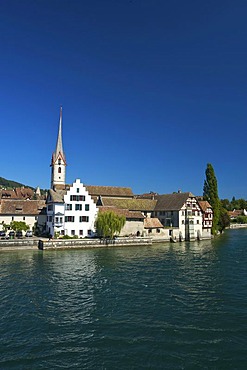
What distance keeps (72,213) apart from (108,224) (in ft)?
25.5

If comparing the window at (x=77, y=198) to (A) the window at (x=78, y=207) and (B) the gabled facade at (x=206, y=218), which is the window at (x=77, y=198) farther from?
(B) the gabled facade at (x=206, y=218)

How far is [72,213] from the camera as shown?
6369 centimetres

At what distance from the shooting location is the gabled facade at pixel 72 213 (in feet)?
206

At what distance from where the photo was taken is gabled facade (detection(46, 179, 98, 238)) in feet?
206

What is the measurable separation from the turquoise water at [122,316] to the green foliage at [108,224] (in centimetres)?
2126

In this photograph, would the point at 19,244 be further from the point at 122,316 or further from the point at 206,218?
the point at 206,218

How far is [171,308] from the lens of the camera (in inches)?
954

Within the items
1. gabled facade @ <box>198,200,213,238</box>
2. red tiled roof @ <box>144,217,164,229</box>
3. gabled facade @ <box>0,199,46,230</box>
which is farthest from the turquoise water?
gabled facade @ <box>198,200,213,238</box>

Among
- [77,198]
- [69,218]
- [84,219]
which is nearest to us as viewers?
[69,218]

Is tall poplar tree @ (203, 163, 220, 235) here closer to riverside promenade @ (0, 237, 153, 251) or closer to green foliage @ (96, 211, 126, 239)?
green foliage @ (96, 211, 126, 239)

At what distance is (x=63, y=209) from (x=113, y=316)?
42.5 metres

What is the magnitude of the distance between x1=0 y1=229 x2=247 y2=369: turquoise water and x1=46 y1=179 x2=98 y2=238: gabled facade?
21.8 metres

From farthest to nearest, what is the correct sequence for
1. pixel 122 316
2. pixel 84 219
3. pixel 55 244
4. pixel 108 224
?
pixel 84 219 < pixel 108 224 < pixel 55 244 < pixel 122 316

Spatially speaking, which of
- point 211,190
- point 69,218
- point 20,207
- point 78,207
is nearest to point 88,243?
point 69,218
